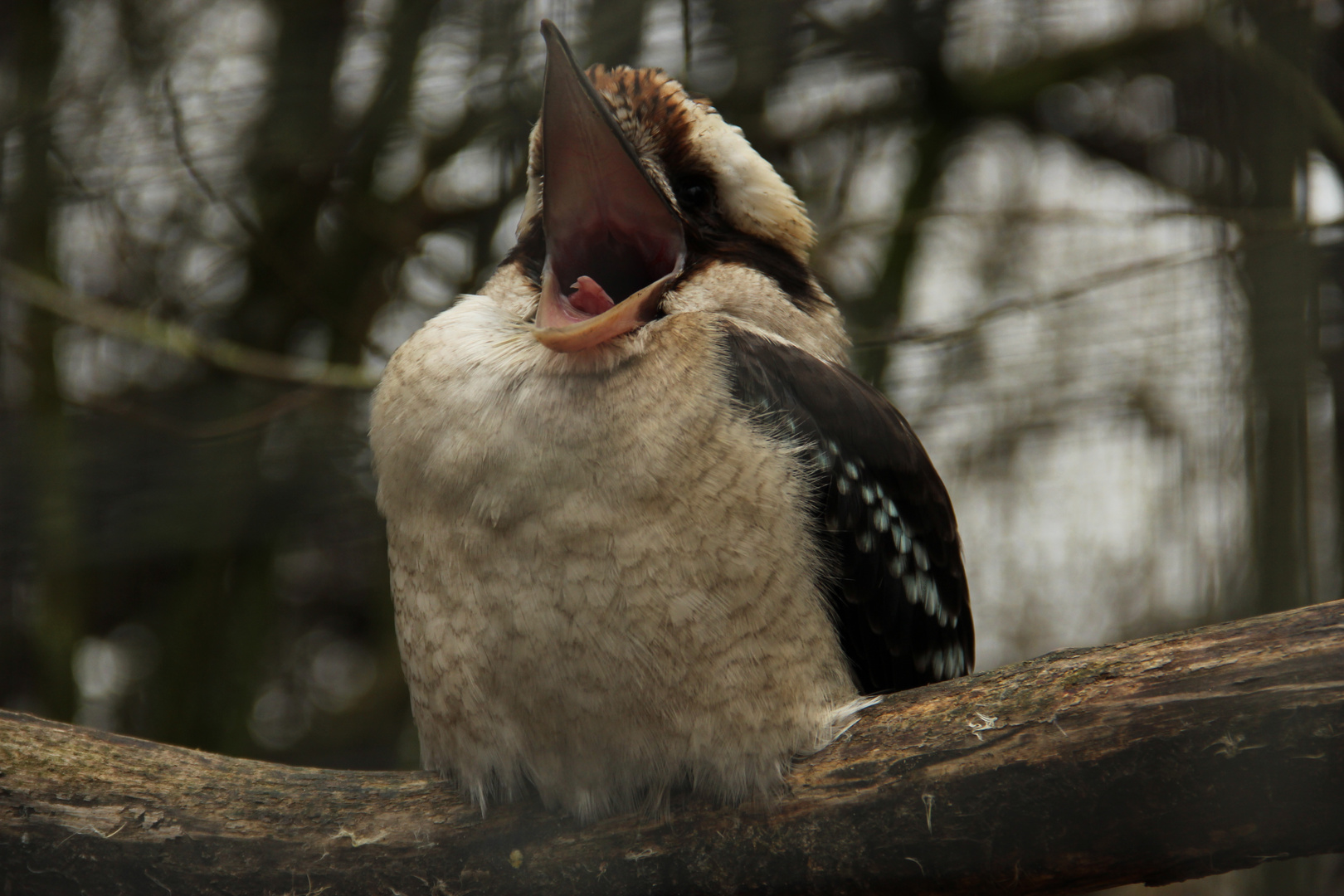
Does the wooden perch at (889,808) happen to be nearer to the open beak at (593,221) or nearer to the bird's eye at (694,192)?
the open beak at (593,221)

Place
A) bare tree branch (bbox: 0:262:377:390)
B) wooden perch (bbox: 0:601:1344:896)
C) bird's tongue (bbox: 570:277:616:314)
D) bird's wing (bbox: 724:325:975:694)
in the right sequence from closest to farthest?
wooden perch (bbox: 0:601:1344:896) → bird's wing (bbox: 724:325:975:694) → bird's tongue (bbox: 570:277:616:314) → bare tree branch (bbox: 0:262:377:390)

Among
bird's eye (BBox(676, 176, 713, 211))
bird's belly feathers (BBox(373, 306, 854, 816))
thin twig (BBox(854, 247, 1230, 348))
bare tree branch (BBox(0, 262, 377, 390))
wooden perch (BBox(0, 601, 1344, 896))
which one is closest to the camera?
wooden perch (BBox(0, 601, 1344, 896))

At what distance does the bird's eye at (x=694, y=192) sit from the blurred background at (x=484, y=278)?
0.63 metres

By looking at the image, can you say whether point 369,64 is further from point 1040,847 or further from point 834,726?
point 1040,847

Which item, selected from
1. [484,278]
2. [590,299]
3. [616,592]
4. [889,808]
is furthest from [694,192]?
[484,278]

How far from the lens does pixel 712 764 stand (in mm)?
1481

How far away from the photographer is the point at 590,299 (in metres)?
1.78

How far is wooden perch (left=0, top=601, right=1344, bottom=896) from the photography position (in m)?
1.20

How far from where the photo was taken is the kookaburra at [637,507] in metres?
1.48

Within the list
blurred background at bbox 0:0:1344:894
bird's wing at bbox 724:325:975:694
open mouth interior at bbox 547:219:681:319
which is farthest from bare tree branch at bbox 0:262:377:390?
bird's wing at bbox 724:325:975:694

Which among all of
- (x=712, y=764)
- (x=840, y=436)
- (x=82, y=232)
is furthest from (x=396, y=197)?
(x=712, y=764)

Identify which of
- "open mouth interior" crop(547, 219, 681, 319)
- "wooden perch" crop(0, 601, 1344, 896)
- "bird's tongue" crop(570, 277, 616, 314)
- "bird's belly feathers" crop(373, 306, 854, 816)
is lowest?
"wooden perch" crop(0, 601, 1344, 896)

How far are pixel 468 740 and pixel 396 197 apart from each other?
252cm

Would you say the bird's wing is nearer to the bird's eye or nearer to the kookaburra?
the kookaburra
